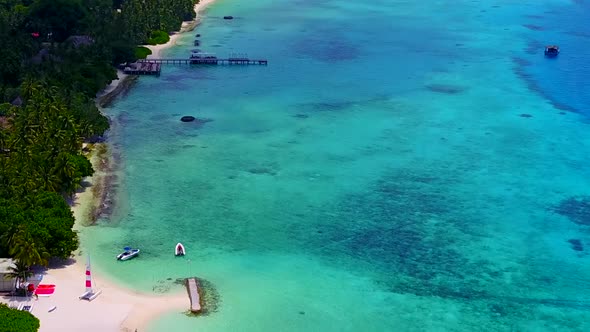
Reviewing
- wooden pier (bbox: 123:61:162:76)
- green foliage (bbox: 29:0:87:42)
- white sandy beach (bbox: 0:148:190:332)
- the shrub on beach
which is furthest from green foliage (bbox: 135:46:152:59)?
white sandy beach (bbox: 0:148:190:332)

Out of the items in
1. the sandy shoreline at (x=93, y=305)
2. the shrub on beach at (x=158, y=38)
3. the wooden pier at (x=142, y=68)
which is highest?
the shrub on beach at (x=158, y=38)

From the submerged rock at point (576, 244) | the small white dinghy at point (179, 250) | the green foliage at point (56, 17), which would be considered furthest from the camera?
the green foliage at point (56, 17)

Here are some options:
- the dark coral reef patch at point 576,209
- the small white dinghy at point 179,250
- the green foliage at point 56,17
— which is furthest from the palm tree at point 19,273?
the green foliage at point 56,17

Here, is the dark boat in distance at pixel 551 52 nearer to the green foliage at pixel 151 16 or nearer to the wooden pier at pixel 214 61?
the wooden pier at pixel 214 61

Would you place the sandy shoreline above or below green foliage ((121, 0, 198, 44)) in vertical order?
below

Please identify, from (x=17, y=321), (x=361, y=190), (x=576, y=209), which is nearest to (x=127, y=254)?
(x=17, y=321)

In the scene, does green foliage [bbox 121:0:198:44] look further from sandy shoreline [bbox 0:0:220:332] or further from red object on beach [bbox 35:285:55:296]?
red object on beach [bbox 35:285:55:296]

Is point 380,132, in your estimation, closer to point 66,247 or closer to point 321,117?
point 321,117
